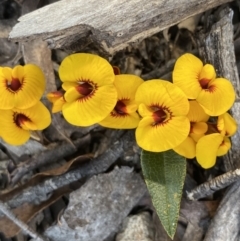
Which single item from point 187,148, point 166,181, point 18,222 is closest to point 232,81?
point 187,148

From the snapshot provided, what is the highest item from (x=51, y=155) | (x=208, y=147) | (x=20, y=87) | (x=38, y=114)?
(x=20, y=87)

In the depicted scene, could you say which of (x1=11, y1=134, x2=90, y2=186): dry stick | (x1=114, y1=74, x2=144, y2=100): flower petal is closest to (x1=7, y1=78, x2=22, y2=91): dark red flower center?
(x1=114, y1=74, x2=144, y2=100): flower petal

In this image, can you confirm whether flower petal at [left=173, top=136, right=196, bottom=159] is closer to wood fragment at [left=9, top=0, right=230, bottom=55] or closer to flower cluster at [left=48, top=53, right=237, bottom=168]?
flower cluster at [left=48, top=53, right=237, bottom=168]

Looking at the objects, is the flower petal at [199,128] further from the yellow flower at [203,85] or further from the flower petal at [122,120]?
the flower petal at [122,120]

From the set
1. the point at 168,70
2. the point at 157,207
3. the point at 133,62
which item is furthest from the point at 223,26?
the point at 157,207

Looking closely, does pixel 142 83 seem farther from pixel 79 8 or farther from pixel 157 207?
pixel 157 207

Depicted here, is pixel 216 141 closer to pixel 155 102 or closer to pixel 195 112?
pixel 195 112
